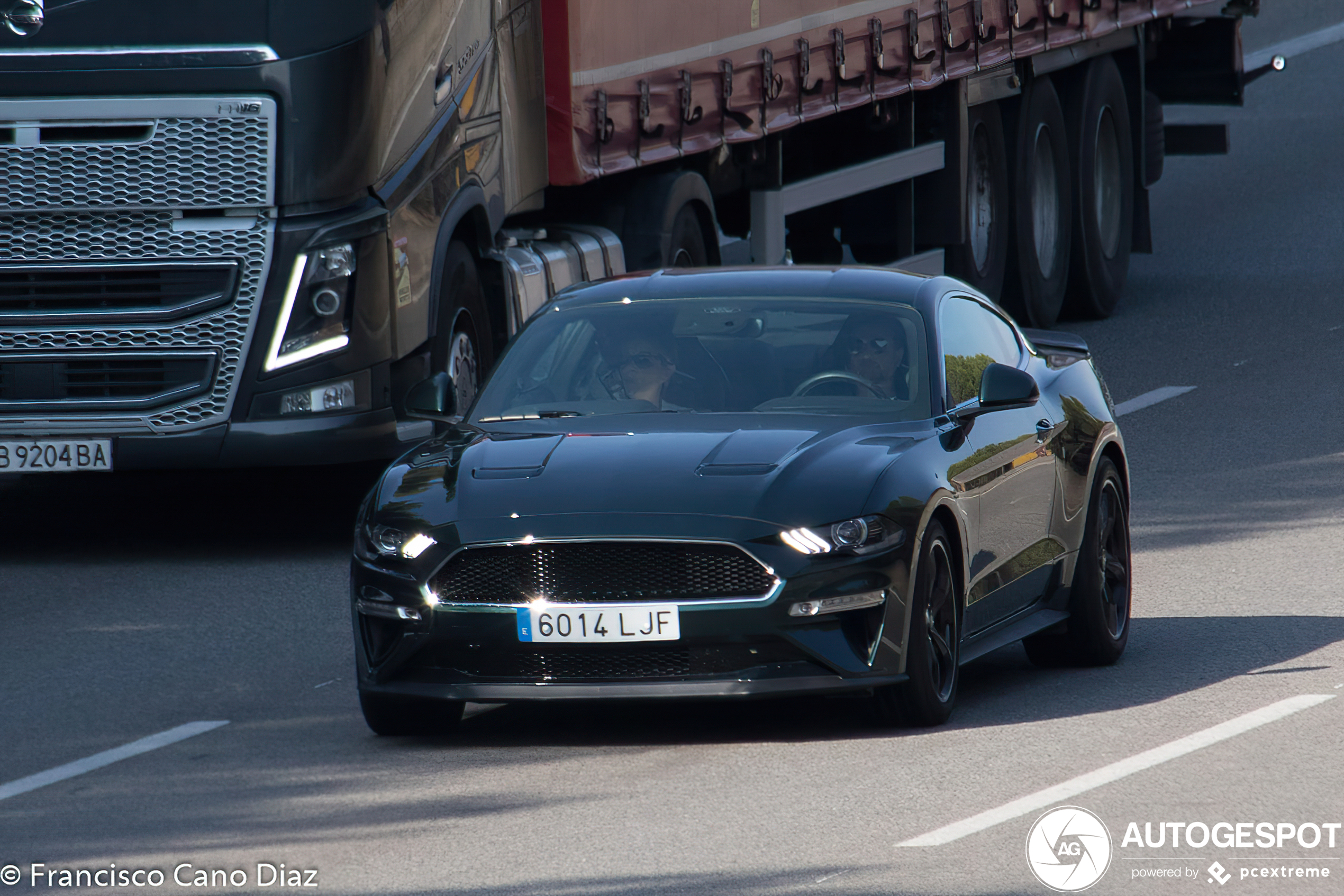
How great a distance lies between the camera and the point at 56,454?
11.1 meters

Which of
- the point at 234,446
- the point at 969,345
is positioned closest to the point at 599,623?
the point at 969,345

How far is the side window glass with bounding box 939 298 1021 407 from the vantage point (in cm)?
843

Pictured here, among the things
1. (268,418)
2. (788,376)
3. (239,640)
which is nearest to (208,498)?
(268,418)

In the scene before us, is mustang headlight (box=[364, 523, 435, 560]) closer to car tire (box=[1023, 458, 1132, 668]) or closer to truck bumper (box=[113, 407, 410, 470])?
car tire (box=[1023, 458, 1132, 668])

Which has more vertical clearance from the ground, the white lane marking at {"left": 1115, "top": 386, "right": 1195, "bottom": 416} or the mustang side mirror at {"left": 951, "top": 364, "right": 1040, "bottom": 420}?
the mustang side mirror at {"left": 951, "top": 364, "right": 1040, "bottom": 420}

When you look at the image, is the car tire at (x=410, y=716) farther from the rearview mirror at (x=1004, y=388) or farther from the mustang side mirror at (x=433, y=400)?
the rearview mirror at (x=1004, y=388)

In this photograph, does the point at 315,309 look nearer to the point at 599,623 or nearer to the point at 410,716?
the point at 410,716

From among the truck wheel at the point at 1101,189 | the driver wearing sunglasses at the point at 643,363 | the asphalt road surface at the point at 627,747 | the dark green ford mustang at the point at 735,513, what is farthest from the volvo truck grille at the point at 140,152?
the truck wheel at the point at 1101,189

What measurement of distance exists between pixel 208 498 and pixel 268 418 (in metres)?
2.35

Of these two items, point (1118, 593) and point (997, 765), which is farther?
point (1118, 593)

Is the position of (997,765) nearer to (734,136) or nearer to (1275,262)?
(734,136)

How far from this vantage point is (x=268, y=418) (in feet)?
36.6

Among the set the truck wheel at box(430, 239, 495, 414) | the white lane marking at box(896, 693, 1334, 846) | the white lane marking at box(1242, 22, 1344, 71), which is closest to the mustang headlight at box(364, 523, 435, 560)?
the white lane marking at box(896, 693, 1334, 846)

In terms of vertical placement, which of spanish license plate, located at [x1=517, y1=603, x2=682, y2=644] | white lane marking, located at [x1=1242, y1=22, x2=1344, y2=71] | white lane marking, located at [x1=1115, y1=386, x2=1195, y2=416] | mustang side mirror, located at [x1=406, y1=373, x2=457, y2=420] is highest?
mustang side mirror, located at [x1=406, y1=373, x2=457, y2=420]
